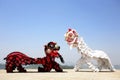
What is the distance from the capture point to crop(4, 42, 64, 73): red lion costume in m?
18.5

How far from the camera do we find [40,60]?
18.7 m

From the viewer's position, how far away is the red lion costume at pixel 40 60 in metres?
18.5

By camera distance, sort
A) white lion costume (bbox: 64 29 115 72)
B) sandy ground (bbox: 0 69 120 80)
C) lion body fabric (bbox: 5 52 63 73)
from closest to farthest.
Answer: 1. sandy ground (bbox: 0 69 120 80)
2. lion body fabric (bbox: 5 52 63 73)
3. white lion costume (bbox: 64 29 115 72)

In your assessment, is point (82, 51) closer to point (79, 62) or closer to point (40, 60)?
point (79, 62)

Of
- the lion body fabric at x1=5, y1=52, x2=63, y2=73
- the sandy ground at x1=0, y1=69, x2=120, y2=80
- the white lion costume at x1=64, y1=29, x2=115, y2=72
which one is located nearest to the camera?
the sandy ground at x1=0, y1=69, x2=120, y2=80

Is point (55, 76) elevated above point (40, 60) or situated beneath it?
situated beneath

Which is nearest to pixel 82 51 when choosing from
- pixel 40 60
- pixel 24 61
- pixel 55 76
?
pixel 40 60

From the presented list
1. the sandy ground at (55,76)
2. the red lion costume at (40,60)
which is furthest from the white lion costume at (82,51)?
the sandy ground at (55,76)

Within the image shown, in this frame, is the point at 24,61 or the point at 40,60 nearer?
the point at 24,61

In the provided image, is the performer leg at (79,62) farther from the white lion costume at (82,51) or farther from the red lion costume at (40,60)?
the red lion costume at (40,60)

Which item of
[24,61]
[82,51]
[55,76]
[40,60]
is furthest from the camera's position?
[82,51]

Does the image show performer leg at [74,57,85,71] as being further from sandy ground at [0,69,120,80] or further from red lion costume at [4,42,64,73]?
sandy ground at [0,69,120,80]

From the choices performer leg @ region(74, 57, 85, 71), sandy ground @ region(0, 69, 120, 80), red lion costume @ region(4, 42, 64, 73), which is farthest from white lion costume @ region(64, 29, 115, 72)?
sandy ground @ region(0, 69, 120, 80)

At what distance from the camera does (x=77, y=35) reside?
20.2 meters
